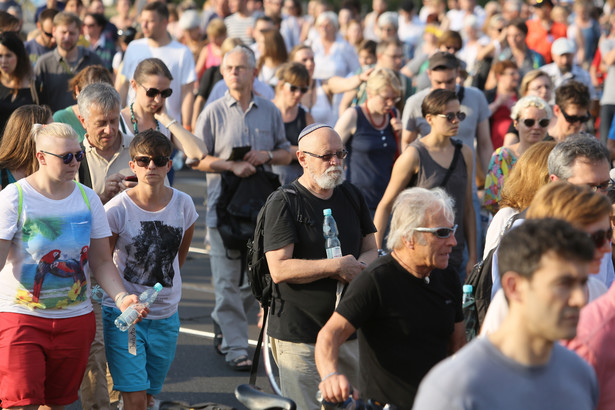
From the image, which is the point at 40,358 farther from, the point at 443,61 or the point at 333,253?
the point at 443,61

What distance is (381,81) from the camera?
314 inches

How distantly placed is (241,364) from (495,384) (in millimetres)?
4752

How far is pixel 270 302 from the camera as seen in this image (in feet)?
17.5

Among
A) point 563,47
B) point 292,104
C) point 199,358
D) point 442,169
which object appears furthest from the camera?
point 563,47

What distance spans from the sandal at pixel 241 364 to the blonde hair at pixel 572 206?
4.09m

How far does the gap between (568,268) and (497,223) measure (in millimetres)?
2318

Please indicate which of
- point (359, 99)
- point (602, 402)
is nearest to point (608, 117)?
point (359, 99)

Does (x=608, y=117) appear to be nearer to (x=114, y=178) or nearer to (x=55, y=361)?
(x=114, y=178)

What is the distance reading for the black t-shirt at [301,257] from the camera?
508 centimetres

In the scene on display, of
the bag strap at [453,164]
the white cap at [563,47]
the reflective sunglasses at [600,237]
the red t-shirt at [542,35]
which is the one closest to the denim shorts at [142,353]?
the bag strap at [453,164]

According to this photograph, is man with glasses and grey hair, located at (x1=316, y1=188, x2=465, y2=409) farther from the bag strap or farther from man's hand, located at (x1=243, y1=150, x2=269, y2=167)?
man's hand, located at (x1=243, y1=150, x2=269, y2=167)

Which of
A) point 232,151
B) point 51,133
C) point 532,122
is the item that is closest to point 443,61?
point 532,122

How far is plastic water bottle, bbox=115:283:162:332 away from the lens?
5.07 meters

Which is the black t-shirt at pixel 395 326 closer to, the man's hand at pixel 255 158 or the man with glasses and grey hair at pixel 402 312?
the man with glasses and grey hair at pixel 402 312
